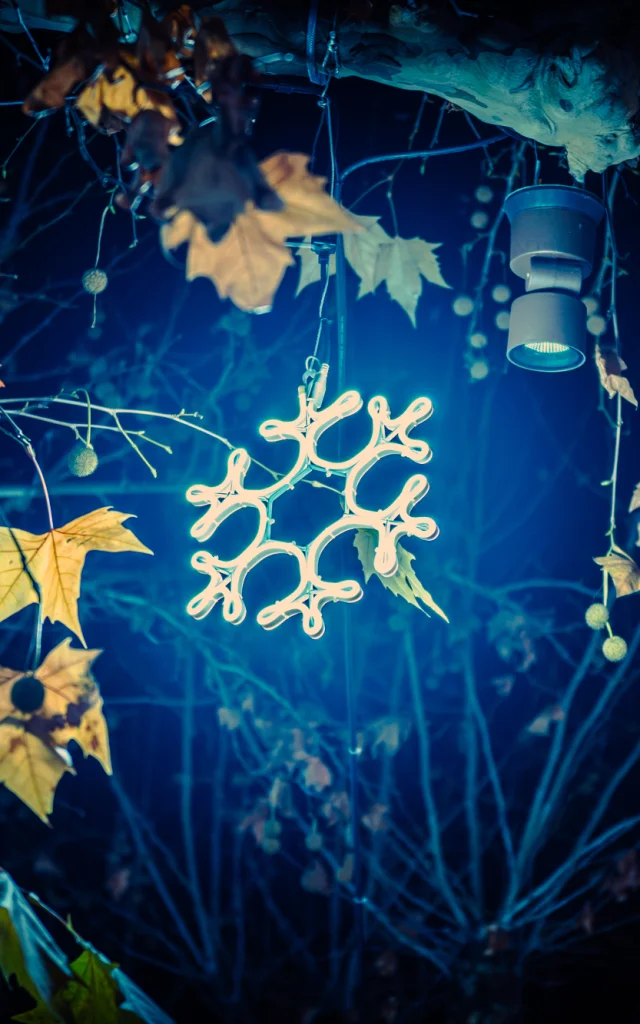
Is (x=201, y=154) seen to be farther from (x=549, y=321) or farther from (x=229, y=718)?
(x=229, y=718)

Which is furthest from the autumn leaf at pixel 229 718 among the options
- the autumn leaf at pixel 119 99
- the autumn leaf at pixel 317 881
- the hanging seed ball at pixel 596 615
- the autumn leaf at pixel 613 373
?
the autumn leaf at pixel 119 99

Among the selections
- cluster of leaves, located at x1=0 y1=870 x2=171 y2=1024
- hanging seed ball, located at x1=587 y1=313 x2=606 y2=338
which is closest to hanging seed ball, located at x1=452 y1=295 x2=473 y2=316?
hanging seed ball, located at x1=587 y1=313 x2=606 y2=338

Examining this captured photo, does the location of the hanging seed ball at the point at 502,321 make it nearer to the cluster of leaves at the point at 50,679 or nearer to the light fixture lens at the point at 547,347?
the light fixture lens at the point at 547,347

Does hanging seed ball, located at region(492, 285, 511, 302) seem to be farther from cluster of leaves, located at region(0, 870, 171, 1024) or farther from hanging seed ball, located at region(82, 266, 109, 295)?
cluster of leaves, located at region(0, 870, 171, 1024)

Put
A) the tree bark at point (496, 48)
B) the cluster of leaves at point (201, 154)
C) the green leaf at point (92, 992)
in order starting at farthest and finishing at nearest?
the green leaf at point (92, 992) → the tree bark at point (496, 48) → the cluster of leaves at point (201, 154)

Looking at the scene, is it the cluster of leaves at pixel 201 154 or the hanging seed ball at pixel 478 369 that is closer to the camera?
the cluster of leaves at pixel 201 154

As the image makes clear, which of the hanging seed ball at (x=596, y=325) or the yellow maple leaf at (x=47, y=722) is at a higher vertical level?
the hanging seed ball at (x=596, y=325)
